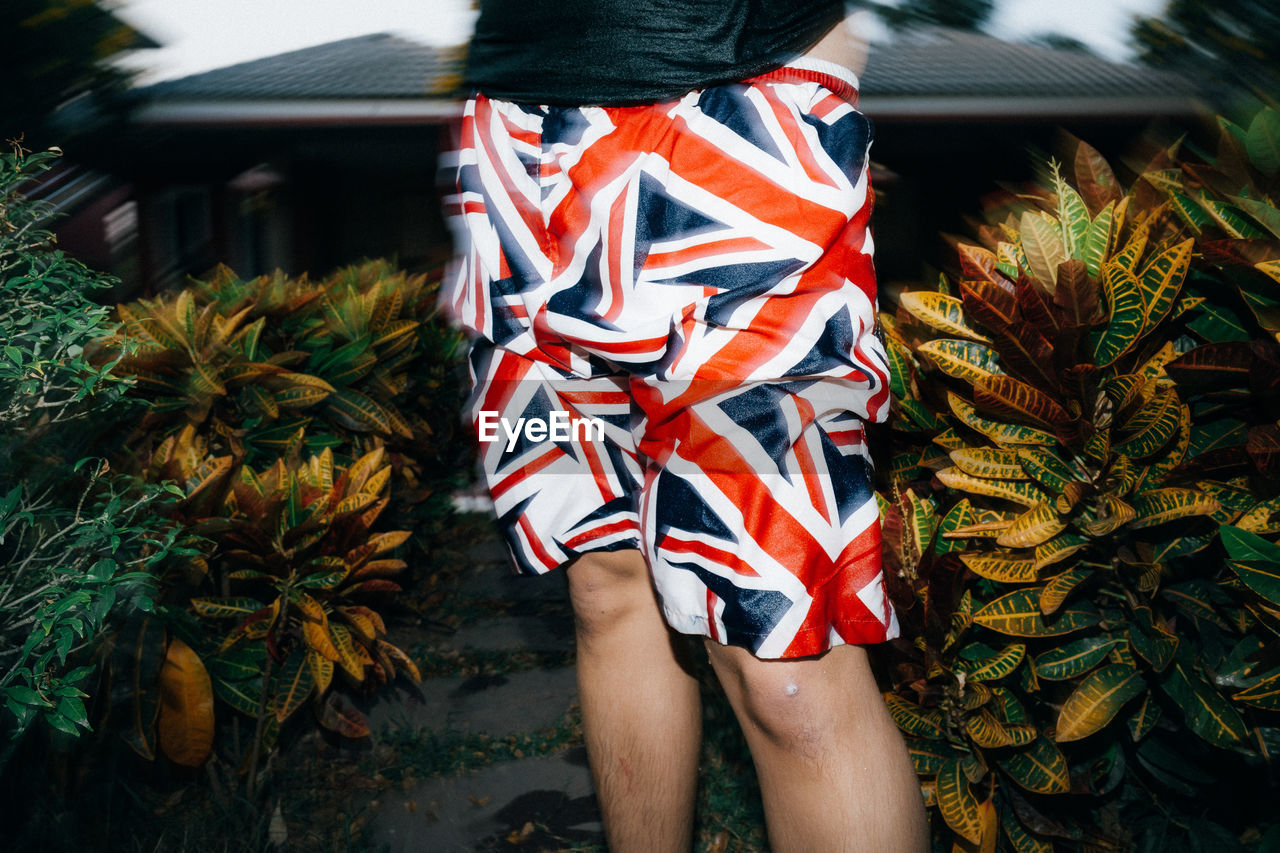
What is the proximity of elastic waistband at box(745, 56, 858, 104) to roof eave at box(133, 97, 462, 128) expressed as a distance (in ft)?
18.3

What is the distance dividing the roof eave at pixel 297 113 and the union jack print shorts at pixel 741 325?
5563 millimetres

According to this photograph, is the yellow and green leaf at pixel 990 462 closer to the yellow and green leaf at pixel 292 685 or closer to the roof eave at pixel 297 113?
the yellow and green leaf at pixel 292 685

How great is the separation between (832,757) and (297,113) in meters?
6.95

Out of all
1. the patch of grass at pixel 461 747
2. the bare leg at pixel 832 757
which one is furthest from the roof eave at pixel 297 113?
the bare leg at pixel 832 757

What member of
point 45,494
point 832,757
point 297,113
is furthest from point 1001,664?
point 297,113

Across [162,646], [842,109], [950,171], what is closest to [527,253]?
[842,109]

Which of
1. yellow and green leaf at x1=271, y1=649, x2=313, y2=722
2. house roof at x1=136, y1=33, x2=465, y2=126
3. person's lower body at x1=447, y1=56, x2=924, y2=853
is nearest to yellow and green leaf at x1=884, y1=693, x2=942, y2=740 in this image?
person's lower body at x1=447, y1=56, x2=924, y2=853

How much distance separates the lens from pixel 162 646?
1521 mm

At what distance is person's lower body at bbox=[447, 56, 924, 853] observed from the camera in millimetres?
901

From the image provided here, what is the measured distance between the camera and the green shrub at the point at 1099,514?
0.99 metres

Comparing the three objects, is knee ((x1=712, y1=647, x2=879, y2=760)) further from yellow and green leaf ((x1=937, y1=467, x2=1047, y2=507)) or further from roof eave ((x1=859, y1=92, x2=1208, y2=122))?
roof eave ((x1=859, y1=92, x2=1208, y2=122))

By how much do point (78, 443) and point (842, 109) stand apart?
1123 mm

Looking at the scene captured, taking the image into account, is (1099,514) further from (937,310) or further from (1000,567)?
(937,310)

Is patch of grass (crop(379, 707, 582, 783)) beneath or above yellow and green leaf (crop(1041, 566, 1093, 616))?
beneath
